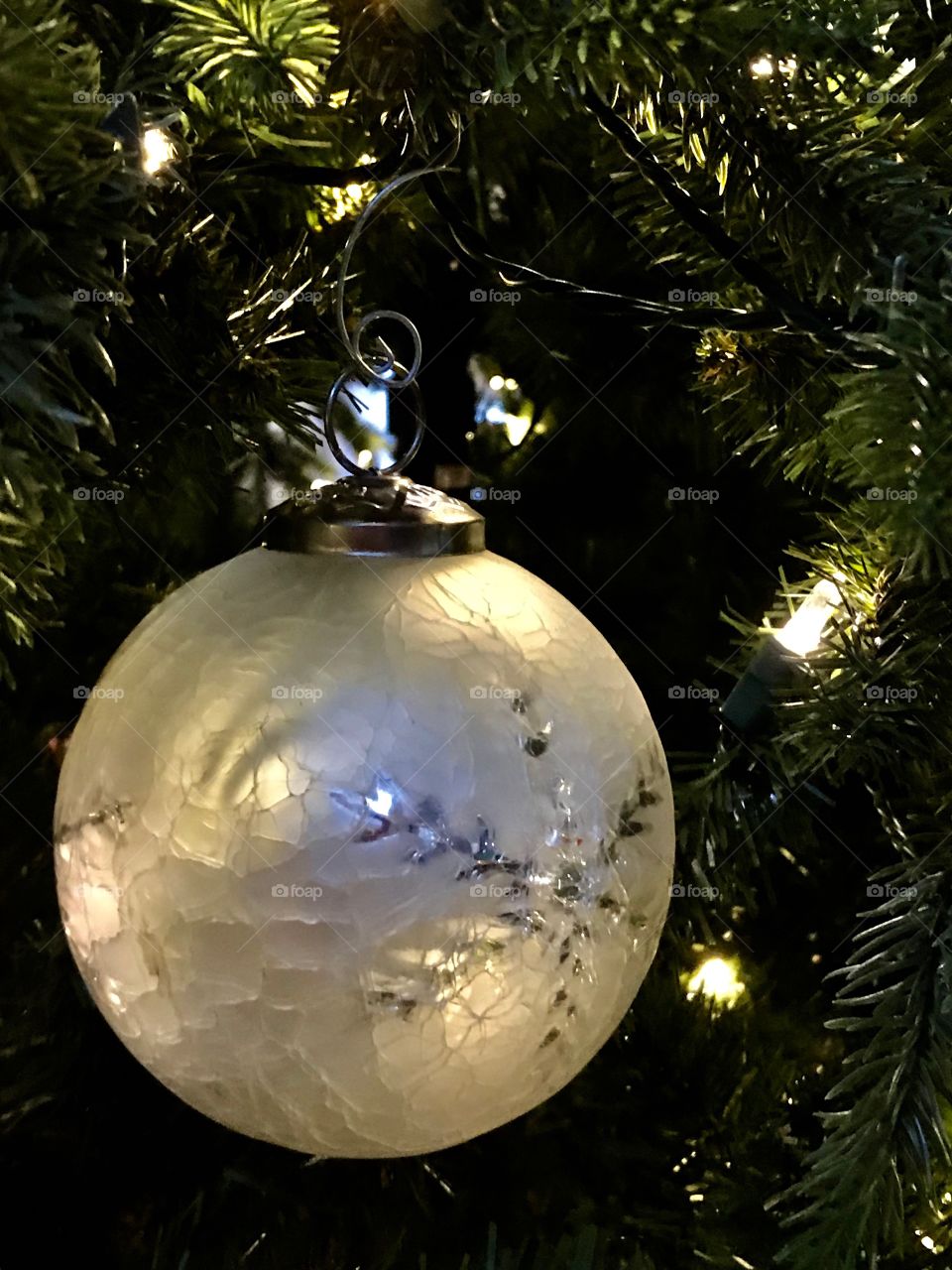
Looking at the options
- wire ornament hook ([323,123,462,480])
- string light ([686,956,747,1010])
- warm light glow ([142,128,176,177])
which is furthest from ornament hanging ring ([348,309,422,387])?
string light ([686,956,747,1010])

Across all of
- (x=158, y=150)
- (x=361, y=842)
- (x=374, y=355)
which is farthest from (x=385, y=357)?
(x=361, y=842)

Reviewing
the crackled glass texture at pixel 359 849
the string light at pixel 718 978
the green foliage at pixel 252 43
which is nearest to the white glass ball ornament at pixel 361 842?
the crackled glass texture at pixel 359 849

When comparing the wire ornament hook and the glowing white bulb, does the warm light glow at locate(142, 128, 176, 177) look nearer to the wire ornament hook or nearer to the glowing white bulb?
the wire ornament hook

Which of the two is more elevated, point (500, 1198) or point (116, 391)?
point (116, 391)

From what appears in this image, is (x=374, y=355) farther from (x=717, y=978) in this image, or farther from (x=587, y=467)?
(x=717, y=978)

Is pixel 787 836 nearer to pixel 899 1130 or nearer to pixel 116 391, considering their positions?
pixel 899 1130

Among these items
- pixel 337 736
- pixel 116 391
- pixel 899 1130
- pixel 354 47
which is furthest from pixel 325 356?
pixel 899 1130
